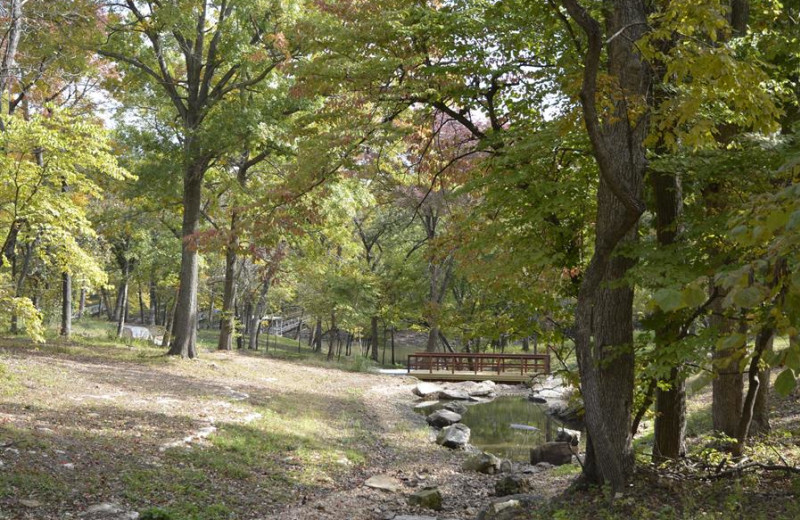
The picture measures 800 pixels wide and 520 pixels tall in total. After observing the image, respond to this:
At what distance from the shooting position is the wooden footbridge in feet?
84.0

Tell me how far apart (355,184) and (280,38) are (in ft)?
14.2

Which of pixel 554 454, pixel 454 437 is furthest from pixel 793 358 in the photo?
pixel 454 437

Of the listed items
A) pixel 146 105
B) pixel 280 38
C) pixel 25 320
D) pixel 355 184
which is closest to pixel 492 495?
pixel 25 320

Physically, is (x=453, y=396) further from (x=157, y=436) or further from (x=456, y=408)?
(x=157, y=436)

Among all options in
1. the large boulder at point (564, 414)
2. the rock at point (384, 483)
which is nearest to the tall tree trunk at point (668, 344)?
the rock at point (384, 483)

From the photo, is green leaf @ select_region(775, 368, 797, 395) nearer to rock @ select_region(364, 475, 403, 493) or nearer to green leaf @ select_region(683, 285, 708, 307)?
green leaf @ select_region(683, 285, 708, 307)

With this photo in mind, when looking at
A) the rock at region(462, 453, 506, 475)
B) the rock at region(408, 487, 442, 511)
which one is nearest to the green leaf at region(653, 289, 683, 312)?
the rock at region(408, 487, 442, 511)

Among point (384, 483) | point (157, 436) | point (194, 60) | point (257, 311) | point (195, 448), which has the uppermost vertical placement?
point (194, 60)

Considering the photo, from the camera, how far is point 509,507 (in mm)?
7523

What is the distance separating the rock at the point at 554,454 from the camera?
1220 centimetres

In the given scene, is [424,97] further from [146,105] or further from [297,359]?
[297,359]

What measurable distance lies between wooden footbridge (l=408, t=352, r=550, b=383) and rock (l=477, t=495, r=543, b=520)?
57.2ft

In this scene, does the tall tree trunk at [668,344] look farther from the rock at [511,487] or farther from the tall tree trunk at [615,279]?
the rock at [511,487]

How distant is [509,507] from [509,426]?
10308mm
